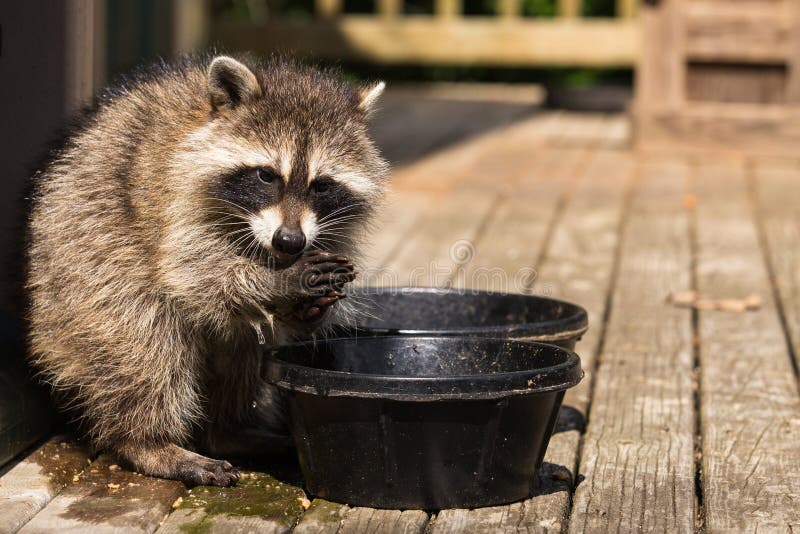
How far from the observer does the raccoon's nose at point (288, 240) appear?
8.00 ft

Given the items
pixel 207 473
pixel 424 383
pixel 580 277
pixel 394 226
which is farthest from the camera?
pixel 394 226

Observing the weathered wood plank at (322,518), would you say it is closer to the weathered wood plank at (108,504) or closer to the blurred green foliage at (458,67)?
the weathered wood plank at (108,504)

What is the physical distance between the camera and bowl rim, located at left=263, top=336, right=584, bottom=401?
7.16 feet

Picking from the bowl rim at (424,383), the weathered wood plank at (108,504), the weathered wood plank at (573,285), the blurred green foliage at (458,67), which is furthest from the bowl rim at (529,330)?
the blurred green foliage at (458,67)

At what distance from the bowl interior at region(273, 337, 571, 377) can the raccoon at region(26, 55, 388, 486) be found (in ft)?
0.24

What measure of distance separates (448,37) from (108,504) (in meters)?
6.89

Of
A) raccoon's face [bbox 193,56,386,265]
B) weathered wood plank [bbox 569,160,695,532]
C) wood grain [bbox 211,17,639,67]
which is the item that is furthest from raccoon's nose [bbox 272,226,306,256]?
wood grain [bbox 211,17,639,67]

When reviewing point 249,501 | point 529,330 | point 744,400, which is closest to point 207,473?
point 249,501

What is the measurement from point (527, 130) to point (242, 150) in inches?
196

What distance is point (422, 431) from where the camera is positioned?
225 cm

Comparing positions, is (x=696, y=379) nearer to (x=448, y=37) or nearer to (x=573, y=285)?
(x=573, y=285)

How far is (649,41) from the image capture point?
6.53 meters

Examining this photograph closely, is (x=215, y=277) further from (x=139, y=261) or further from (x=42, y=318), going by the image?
(x=42, y=318)

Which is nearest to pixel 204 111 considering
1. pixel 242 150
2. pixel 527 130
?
pixel 242 150
